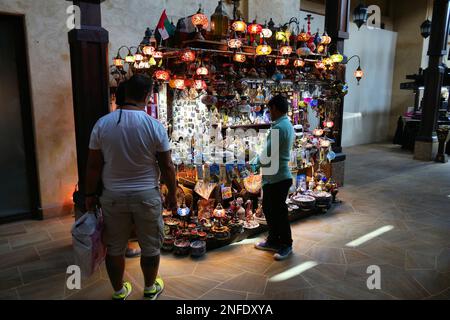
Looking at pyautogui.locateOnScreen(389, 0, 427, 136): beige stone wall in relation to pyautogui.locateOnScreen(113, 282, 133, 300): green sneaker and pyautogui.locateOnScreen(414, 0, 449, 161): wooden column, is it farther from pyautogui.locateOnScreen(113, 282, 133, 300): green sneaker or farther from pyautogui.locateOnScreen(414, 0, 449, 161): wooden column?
pyautogui.locateOnScreen(113, 282, 133, 300): green sneaker

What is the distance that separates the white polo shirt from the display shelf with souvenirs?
169cm

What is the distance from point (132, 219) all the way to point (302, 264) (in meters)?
2.09

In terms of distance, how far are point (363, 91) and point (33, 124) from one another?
36.8 ft

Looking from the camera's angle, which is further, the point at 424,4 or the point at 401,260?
the point at 424,4

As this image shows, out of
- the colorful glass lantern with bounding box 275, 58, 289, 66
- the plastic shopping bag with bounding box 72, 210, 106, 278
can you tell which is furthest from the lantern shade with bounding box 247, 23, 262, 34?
the plastic shopping bag with bounding box 72, 210, 106, 278

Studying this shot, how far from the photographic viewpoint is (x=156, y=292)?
339 centimetres

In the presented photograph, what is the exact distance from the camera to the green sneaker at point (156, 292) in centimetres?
333

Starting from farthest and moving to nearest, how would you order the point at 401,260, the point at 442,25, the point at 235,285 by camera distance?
the point at 442,25
the point at 401,260
the point at 235,285

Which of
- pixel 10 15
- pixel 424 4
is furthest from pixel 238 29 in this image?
pixel 424 4

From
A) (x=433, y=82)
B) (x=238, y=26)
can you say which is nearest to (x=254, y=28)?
(x=238, y=26)

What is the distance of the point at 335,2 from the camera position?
6855mm

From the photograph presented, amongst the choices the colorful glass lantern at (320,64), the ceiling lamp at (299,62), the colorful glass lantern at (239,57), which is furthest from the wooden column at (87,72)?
the colorful glass lantern at (320,64)

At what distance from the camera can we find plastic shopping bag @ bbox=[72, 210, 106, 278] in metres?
2.90

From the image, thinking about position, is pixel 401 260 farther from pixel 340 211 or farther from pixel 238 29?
pixel 238 29
